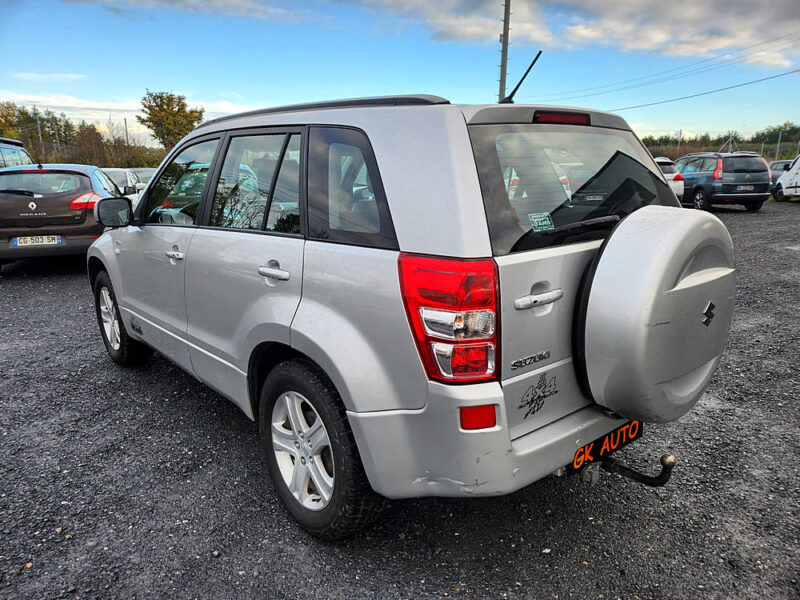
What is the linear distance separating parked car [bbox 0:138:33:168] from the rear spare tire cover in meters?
14.1

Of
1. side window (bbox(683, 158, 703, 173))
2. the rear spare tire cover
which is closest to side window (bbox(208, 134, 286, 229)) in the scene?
the rear spare tire cover

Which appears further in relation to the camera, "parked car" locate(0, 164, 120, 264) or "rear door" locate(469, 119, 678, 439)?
"parked car" locate(0, 164, 120, 264)

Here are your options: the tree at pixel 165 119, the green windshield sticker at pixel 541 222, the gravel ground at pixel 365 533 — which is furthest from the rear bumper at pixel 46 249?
the tree at pixel 165 119

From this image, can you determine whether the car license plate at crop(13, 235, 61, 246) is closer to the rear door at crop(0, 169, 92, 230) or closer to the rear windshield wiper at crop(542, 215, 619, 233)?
the rear door at crop(0, 169, 92, 230)

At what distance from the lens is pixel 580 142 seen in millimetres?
2391

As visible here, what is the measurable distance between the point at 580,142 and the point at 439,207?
0.91m

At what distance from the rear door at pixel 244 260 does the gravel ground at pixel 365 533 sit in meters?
0.59

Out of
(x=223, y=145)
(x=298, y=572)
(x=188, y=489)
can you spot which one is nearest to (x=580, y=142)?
(x=223, y=145)

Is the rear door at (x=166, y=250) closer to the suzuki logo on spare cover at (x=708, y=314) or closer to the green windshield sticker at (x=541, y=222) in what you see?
the green windshield sticker at (x=541, y=222)

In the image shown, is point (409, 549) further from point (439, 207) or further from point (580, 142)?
point (580, 142)

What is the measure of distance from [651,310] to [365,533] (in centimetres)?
156

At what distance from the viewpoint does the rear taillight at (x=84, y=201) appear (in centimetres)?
782

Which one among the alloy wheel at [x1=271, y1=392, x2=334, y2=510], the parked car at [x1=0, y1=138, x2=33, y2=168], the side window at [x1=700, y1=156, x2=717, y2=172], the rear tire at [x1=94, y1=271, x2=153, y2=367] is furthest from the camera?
the side window at [x1=700, y1=156, x2=717, y2=172]

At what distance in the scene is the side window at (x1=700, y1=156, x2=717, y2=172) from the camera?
15.4m
